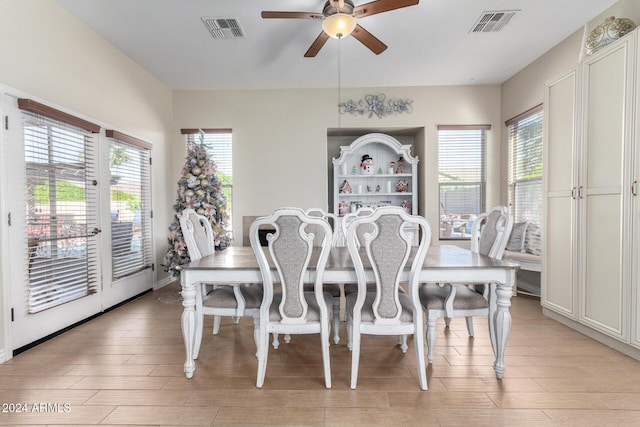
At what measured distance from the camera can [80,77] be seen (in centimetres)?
313

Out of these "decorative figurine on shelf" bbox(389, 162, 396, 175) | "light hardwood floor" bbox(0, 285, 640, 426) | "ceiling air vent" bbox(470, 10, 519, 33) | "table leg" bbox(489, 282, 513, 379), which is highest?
"ceiling air vent" bbox(470, 10, 519, 33)

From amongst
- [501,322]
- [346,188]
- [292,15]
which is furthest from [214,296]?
[346,188]

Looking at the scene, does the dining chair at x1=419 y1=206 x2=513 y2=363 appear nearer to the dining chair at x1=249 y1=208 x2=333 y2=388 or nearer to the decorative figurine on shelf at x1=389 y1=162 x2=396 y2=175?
the dining chair at x1=249 y1=208 x2=333 y2=388

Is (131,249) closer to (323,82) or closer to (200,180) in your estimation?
(200,180)

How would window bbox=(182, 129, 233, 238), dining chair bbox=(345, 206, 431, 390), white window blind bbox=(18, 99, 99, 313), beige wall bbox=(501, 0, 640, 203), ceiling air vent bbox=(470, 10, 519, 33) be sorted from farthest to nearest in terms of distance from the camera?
window bbox=(182, 129, 233, 238) < ceiling air vent bbox=(470, 10, 519, 33) < beige wall bbox=(501, 0, 640, 203) < white window blind bbox=(18, 99, 99, 313) < dining chair bbox=(345, 206, 431, 390)

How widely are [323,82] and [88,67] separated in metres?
2.95

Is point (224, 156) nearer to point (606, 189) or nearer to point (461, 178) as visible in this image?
point (461, 178)

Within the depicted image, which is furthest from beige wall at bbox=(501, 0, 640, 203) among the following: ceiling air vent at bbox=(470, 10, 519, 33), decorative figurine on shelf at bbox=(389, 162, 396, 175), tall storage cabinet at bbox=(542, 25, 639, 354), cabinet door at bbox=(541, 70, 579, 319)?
decorative figurine on shelf at bbox=(389, 162, 396, 175)

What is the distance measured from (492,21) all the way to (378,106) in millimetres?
1923

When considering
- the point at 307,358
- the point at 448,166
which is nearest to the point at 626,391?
the point at 307,358

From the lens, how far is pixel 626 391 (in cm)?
192

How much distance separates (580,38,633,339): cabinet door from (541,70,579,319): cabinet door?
4.3 inches

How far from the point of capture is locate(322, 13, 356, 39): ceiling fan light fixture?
95.8 inches

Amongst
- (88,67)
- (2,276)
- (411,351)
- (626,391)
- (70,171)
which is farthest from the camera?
(88,67)
